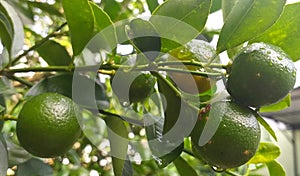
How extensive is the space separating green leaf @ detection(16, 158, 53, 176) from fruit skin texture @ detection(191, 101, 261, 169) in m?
0.31

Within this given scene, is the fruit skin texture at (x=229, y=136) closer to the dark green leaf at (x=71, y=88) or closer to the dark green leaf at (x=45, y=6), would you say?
the dark green leaf at (x=71, y=88)

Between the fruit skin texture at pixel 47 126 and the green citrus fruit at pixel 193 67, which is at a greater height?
the green citrus fruit at pixel 193 67

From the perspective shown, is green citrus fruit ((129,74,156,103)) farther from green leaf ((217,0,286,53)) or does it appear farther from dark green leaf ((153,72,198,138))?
green leaf ((217,0,286,53))

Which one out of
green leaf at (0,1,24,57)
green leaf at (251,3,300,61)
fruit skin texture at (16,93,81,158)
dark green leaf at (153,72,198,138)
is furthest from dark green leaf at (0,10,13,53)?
green leaf at (251,3,300,61)

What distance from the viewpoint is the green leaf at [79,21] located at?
0.53 meters

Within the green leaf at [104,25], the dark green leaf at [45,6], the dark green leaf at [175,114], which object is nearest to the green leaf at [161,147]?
the dark green leaf at [175,114]

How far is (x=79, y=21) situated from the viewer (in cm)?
55

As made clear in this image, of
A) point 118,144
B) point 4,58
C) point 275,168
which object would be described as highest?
point 4,58

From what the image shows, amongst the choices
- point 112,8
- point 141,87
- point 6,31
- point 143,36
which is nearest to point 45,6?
point 112,8

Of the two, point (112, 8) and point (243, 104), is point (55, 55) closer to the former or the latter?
point (112, 8)

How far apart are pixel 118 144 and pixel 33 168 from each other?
184 mm

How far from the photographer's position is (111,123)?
64 cm

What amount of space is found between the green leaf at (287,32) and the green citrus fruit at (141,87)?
15cm

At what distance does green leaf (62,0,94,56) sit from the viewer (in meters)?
0.53
